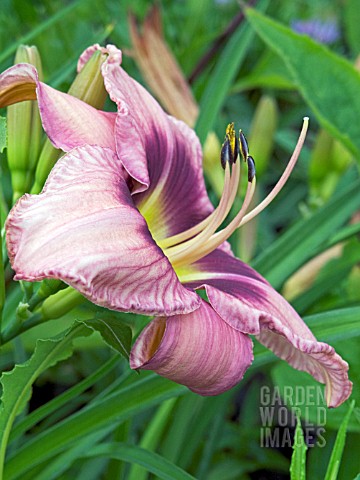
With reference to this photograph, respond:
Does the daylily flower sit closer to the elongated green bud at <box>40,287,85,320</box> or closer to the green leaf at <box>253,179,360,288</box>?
the elongated green bud at <box>40,287,85,320</box>

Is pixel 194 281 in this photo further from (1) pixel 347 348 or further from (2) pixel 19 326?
(1) pixel 347 348

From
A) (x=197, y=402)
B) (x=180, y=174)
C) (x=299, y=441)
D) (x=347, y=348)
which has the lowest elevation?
(x=197, y=402)

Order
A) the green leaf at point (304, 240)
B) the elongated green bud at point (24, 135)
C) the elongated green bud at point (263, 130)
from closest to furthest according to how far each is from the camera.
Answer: the elongated green bud at point (24, 135), the green leaf at point (304, 240), the elongated green bud at point (263, 130)

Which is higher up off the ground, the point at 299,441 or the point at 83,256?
the point at 83,256

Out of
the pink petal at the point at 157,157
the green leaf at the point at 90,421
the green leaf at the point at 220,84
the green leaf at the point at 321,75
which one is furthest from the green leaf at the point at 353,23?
the green leaf at the point at 90,421

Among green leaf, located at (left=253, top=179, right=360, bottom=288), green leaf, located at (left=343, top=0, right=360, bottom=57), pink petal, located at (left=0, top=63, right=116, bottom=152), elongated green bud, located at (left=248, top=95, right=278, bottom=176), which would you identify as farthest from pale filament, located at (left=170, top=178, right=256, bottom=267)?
green leaf, located at (left=343, top=0, right=360, bottom=57)

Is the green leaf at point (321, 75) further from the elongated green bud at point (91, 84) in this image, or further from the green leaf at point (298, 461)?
the green leaf at point (298, 461)

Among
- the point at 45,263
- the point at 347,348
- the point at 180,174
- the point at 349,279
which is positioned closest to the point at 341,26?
the point at 349,279
